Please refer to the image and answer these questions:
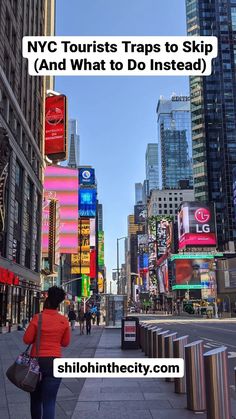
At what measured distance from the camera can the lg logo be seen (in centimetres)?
11006

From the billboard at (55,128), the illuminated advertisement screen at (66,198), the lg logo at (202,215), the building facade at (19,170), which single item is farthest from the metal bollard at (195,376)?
the lg logo at (202,215)

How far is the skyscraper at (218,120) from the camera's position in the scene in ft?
518

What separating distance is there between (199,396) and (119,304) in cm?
2965

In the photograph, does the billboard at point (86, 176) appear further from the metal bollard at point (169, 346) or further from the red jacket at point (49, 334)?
the red jacket at point (49, 334)

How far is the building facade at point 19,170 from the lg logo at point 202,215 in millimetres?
52588

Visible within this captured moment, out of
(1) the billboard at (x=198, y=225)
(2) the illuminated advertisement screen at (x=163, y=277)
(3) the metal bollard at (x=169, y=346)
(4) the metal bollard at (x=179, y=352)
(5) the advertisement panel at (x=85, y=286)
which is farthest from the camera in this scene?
(2) the illuminated advertisement screen at (x=163, y=277)

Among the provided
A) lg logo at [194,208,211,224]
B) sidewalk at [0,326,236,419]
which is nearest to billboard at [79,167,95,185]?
lg logo at [194,208,211,224]

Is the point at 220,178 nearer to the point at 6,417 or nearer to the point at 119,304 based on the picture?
the point at 119,304

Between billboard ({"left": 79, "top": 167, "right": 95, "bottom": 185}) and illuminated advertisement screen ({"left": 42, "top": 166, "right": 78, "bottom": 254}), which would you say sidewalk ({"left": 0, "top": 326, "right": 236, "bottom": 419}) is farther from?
billboard ({"left": 79, "top": 167, "right": 95, "bottom": 185})

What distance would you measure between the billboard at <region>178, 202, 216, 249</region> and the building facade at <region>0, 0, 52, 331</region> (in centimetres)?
5191

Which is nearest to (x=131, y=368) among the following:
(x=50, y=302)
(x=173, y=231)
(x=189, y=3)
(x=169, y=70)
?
(x=50, y=302)

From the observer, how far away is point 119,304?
37.7 meters

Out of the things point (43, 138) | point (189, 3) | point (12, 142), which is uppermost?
point (189, 3)

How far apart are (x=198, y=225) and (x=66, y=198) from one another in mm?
36587
